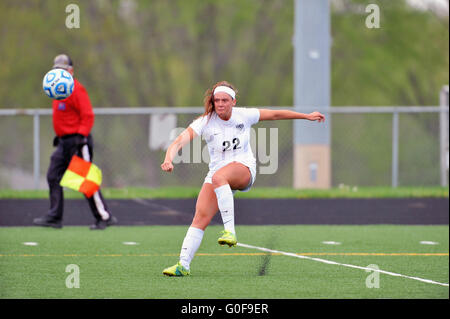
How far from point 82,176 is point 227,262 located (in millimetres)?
3486

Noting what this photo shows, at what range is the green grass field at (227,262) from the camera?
325 inches

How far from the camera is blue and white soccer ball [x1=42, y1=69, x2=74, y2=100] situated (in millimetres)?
11922

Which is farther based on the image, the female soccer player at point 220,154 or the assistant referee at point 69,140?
the assistant referee at point 69,140

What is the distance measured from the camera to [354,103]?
34.1 meters

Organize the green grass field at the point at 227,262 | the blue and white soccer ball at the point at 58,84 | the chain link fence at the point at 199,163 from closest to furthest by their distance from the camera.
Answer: the green grass field at the point at 227,262
the blue and white soccer ball at the point at 58,84
the chain link fence at the point at 199,163

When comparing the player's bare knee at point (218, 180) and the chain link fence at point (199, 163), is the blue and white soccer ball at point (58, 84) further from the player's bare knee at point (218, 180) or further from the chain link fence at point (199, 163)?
the chain link fence at point (199, 163)

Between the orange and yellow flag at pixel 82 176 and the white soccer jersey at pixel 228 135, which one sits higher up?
the white soccer jersey at pixel 228 135

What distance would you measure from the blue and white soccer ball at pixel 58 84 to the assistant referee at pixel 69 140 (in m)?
0.64

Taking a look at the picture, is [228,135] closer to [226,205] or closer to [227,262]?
[226,205]

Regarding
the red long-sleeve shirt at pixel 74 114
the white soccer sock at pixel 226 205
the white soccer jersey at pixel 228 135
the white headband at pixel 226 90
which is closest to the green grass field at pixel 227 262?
the white soccer sock at pixel 226 205

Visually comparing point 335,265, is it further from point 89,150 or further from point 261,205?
point 261,205

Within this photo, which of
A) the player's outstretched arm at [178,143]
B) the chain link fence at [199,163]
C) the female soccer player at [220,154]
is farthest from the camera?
the chain link fence at [199,163]

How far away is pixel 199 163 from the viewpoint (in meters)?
22.7

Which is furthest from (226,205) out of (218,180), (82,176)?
(82,176)
